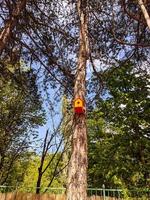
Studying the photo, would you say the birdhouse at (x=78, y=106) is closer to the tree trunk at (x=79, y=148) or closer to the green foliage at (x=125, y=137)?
the tree trunk at (x=79, y=148)

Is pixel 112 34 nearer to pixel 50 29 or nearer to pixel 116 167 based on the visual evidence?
pixel 50 29

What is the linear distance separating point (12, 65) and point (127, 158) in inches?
437

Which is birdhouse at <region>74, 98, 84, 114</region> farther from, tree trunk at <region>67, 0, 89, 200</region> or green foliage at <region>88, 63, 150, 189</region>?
green foliage at <region>88, 63, 150, 189</region>

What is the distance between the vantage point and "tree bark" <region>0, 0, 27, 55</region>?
28.3ft

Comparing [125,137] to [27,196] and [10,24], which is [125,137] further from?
[10,24]

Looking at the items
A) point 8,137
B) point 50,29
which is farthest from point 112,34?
point 8,137

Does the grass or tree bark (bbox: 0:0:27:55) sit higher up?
→ tree bark (bbox: 0:0:27:55)

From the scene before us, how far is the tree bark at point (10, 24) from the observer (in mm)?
8617

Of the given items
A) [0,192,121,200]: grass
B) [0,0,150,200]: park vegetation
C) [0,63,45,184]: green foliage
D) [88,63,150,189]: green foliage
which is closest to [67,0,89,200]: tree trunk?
[0,0,150,200]: park vegetation

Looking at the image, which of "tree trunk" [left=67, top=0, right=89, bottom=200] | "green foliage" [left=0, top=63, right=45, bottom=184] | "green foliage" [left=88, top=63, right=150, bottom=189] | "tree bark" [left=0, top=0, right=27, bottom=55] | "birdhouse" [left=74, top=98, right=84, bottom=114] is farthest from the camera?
"green foliage" [left=88, top=63, right=150, bottom=189]

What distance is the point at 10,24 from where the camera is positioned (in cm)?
876

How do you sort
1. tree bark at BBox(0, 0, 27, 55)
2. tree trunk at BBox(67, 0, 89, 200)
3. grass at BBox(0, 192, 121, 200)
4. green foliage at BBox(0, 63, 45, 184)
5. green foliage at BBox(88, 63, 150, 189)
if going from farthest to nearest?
green foliage at BBox(88, 63, 150, 189) → green foliage at BBox(0, 63, 45, 184) → grass at BBox(0, 192, 121, 200) → tree bark at BBox(0, 0, 27, 55) → tree trunk at BBox(67, 0, 89, 200)

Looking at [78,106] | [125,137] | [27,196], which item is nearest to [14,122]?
[125,137]

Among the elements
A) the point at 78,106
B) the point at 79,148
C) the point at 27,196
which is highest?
the point at 78,106
